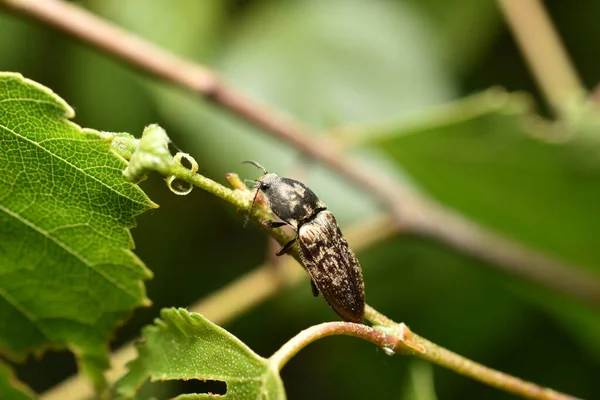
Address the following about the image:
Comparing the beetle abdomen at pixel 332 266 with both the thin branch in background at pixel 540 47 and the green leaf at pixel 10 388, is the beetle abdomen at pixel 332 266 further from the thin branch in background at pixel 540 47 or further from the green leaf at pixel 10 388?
the thin branch in background at pixel 540 47

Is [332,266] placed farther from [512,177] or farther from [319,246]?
[512,177]

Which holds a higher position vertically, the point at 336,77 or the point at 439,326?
the point at 336,77

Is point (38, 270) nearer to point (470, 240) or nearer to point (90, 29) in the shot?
point (90, 29)

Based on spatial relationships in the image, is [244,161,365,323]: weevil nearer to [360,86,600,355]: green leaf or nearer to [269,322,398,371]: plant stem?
[269,322,398,371]: plant stem

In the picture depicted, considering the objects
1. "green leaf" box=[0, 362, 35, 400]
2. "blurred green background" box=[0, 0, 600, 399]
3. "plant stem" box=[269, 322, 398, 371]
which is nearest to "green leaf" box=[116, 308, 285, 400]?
"plant stem" box=[269, 322, 398, 371]

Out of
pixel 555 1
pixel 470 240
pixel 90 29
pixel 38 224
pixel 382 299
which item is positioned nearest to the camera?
pixel 38 224

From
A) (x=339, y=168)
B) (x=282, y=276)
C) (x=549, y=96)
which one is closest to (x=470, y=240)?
(x=339, y=168)
